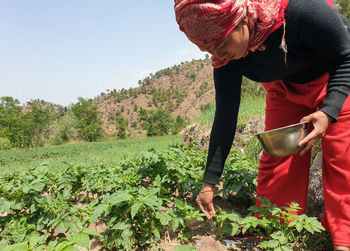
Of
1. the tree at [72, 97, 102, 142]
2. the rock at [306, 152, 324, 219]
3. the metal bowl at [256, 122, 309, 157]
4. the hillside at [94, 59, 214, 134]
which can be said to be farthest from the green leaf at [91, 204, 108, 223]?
the hillside at [94, 59, 214, 134]

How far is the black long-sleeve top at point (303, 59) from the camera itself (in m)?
1.21

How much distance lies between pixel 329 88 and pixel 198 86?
66.3m

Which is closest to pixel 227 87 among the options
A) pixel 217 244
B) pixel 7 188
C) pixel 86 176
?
pixel 217 244

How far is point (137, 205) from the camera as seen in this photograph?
1.47 meters

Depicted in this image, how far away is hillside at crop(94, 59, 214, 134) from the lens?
61031mm

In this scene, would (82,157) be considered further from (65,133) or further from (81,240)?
(65,133)

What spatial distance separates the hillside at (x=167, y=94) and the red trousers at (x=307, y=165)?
54116mm

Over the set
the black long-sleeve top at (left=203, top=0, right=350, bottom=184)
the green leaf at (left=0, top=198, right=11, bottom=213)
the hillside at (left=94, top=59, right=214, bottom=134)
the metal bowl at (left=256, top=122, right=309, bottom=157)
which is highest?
the hillside at (left=94, top=59, right=214, bottom=134)

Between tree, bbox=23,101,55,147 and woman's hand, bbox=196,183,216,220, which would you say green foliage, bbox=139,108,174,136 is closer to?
tree, bbox=23,101,55,147

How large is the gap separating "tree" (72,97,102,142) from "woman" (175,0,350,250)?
2951cm

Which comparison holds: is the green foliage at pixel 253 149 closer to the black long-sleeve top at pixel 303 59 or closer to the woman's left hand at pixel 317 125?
the black long-sleeve top at pixel 303 59

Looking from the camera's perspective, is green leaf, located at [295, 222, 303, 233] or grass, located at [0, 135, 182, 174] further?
grass, located at [0, 135, 182, 174]

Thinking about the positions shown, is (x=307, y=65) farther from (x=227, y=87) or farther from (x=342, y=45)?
(x=227, y=87)

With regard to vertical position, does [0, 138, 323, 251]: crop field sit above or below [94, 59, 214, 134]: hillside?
below
